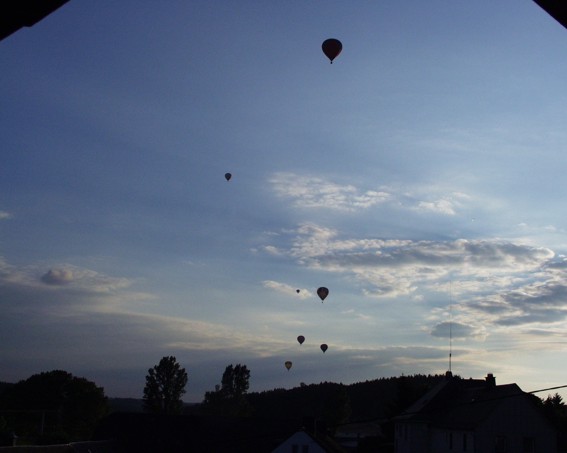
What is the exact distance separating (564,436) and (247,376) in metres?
82.1

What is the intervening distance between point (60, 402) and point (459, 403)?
222ft

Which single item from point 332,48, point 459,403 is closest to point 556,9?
point 332,48

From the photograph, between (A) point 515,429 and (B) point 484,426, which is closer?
(B) point 484,426

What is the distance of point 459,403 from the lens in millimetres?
54406

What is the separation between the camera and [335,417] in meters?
122

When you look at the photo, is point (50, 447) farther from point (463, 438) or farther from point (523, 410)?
point (523, 410)

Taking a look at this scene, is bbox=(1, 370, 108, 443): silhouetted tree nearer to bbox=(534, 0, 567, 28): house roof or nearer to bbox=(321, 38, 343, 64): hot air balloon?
bbox=(321, 38, 343, 64): hot air balloon

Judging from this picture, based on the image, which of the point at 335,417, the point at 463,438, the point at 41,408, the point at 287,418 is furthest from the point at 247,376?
the point at 463,438

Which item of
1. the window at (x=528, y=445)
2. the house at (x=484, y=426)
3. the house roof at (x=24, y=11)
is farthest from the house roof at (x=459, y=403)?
the house roof at (x=24, y=11)

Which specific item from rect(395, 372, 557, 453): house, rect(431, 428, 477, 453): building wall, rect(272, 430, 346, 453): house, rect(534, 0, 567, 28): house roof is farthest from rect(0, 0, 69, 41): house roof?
rect(272, 430, 346, 453): house

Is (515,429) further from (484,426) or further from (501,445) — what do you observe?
(484,426)

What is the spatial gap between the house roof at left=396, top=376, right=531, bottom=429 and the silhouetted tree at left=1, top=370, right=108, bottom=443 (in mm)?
57247

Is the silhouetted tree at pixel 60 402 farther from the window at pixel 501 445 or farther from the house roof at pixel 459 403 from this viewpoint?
the window at pixel 501 445

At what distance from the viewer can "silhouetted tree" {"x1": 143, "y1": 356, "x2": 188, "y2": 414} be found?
118m
